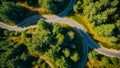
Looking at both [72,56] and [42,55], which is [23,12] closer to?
[42,55]

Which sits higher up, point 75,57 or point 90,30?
point 90,30

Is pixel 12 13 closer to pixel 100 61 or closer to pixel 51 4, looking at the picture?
pixel 51 4

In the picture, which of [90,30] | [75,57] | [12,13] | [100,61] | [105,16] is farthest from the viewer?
[12,13]

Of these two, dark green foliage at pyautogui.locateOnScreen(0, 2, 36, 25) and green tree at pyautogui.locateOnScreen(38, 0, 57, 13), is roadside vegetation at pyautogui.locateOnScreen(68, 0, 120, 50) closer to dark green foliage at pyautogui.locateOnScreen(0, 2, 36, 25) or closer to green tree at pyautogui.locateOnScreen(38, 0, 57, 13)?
green tree at pyautogui.locateOnScreen(38, 0, 57, 13)

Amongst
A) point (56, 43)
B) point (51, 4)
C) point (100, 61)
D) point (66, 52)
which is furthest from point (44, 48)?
point (100, 61)

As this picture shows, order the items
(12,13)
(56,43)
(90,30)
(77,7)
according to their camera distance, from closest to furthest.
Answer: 1. (56,43)
2. (77,7)
3. (90,30)
4. (12,13)

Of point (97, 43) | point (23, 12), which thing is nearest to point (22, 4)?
point (23, 12)

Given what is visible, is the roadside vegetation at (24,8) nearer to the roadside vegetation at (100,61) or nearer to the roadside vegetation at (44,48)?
the roadside vegetation at (44,48)
